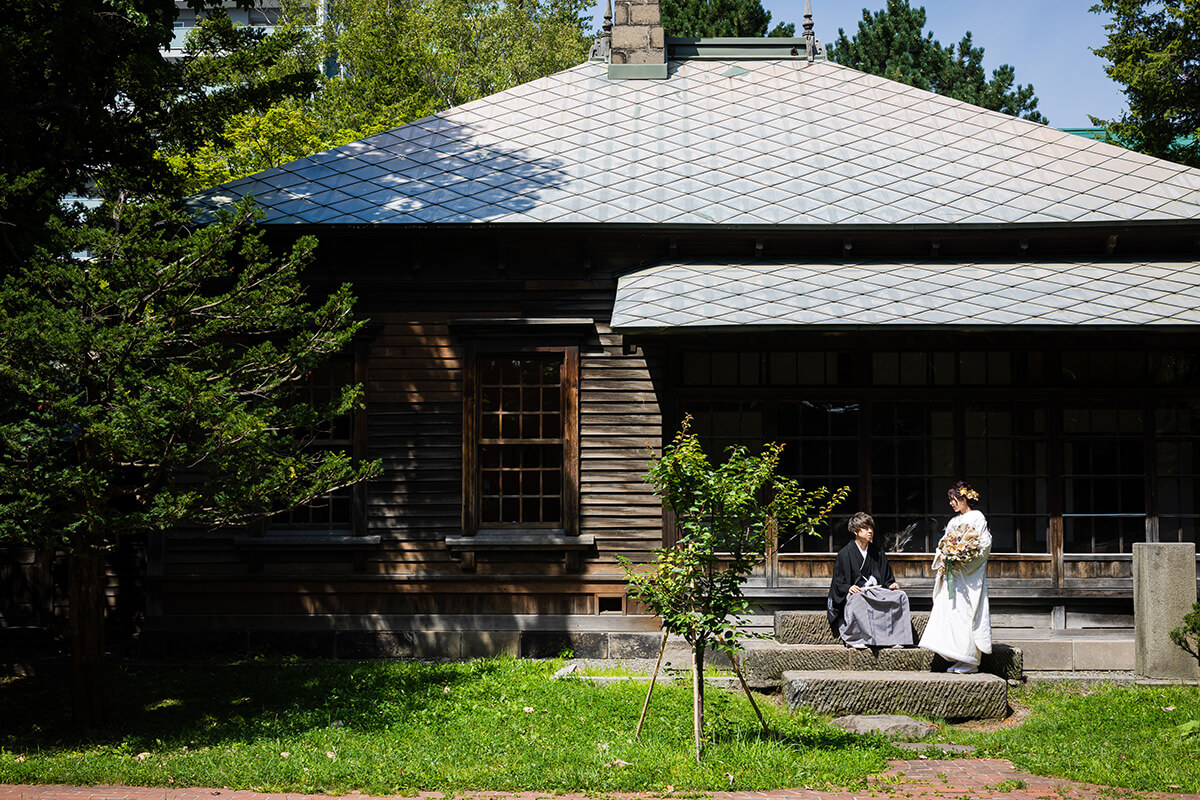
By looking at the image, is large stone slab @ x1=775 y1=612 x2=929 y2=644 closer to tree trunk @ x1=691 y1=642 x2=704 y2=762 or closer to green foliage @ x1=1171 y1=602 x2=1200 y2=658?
green foliage @ x1=1171 y1=602 x2=1200 y2=658

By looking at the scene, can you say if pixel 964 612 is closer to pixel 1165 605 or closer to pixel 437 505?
pixel 1165 605

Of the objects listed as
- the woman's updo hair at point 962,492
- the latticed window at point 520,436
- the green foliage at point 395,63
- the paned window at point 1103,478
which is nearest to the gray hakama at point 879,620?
the woman's updo hair at point 962,492

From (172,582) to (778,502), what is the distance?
26.5 feet

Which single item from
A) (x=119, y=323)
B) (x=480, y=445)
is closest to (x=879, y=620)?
(x=480, y=445)

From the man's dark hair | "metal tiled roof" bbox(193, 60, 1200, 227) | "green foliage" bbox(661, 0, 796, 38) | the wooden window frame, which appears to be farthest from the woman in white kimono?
"green foliage" bbox(661, 0, 796, 38)

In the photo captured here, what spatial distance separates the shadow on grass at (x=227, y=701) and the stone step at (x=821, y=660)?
2875 mm

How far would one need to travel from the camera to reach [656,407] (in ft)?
40.2

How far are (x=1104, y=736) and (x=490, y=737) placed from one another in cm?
506

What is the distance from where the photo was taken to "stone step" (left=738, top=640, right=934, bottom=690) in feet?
32.9

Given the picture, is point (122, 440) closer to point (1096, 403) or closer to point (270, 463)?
point (270, 463)

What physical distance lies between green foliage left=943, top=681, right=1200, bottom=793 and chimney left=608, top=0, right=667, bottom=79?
10.6 meters

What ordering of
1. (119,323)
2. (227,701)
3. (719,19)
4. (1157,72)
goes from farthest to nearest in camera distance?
(719,19) < (1157,72) < (227,701) < (119,323)

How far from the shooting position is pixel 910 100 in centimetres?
1535

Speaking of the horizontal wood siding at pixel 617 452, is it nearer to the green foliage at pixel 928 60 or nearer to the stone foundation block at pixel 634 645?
the stone foundation block at pixel 634 645
